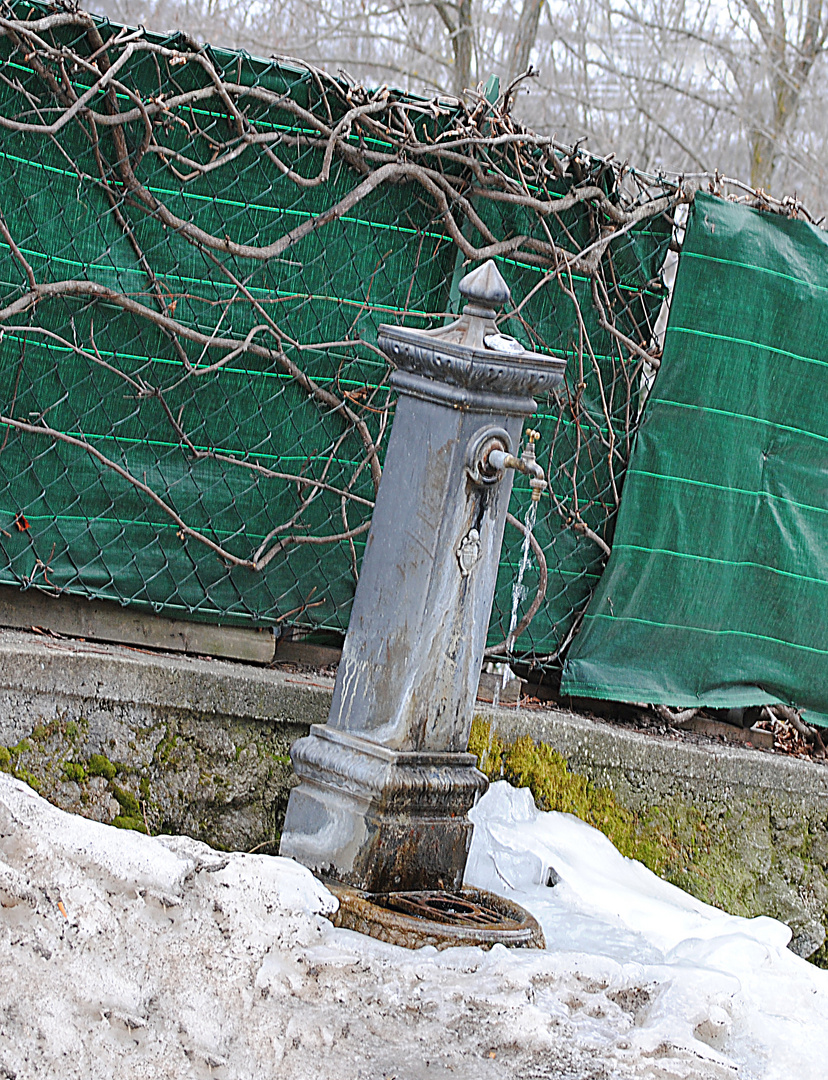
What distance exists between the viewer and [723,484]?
4098mm

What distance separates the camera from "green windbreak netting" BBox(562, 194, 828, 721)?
4.05 m

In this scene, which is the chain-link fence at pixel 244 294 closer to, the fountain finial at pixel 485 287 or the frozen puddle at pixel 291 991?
the fountain finial at pixel 485 287

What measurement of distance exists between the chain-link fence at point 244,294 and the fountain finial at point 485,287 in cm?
84

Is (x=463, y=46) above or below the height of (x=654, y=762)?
above

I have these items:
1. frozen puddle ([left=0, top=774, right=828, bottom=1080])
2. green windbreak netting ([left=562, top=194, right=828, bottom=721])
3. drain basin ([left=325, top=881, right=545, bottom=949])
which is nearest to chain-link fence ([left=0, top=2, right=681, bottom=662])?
green windbreak netting ([left=562, top=194, right=828, bottom=721])

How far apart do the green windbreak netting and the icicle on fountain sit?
3.92 feet

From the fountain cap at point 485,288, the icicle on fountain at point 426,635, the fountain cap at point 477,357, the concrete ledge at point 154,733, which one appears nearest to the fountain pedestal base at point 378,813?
the icicle on fountain at point 426,635

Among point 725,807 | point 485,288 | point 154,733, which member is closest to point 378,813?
point 154,733

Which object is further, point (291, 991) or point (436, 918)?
point (436, 918)

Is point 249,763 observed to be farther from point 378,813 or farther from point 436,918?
point 436,918

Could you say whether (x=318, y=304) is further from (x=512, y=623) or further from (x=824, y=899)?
(x=824, y=899)

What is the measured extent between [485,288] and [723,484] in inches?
61.7

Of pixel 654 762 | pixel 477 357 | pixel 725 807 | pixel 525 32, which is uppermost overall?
pixel 525 32

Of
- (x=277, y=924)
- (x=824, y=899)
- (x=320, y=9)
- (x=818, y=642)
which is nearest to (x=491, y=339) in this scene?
(x=277, y=924)
